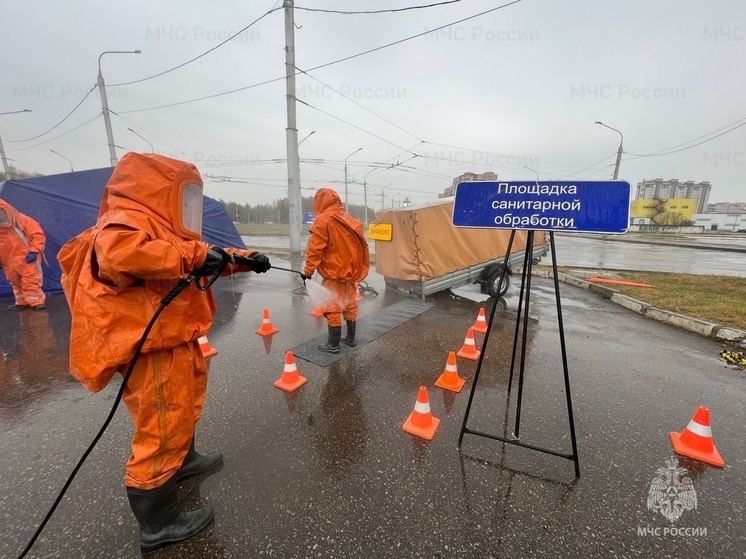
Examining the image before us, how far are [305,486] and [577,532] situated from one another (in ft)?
5.61

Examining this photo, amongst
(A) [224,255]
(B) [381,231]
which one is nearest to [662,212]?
(B) [381,231]

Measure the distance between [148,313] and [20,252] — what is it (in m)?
6.83

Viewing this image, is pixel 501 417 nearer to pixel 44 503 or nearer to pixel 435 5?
pixel 44 503

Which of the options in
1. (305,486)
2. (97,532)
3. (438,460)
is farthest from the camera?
(438,460)

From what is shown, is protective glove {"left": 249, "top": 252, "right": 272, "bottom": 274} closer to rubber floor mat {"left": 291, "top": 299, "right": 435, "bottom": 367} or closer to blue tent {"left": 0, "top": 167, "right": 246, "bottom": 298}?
rubber floor mat {"left": 291, "top": 299, "right": 435, "bottom": 367}

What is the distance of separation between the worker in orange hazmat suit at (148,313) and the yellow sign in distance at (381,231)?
16.9ft

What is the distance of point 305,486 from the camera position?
2.13 metres

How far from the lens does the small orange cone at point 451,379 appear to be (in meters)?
3.41

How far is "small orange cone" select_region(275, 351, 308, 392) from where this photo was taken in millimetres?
3355

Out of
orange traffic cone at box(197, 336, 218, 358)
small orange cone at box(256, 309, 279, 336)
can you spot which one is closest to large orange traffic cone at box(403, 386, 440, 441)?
orange traffic cone at box(197, 336, 218, 358)

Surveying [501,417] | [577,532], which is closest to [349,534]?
[577,532]

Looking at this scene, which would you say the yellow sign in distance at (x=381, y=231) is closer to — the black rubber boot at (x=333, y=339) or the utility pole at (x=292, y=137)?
the black rubber boot at (x=333, y=339)

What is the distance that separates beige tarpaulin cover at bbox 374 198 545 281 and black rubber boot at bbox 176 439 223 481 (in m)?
4.77

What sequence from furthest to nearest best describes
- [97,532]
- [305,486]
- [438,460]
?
[438,460]
[305,486]
[97,532]
